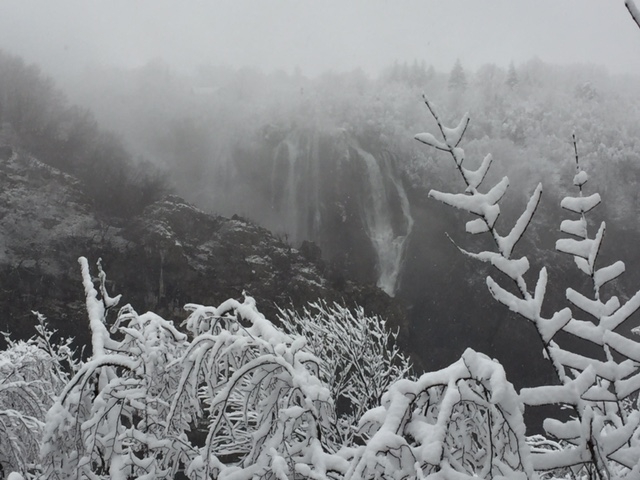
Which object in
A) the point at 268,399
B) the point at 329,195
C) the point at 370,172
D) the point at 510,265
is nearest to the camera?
the point at 510,265

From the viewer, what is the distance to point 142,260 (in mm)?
38531

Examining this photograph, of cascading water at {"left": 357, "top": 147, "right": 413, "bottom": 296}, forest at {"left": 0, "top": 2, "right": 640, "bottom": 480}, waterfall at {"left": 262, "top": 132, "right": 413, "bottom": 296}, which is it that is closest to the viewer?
forest at {"left": 0, "top": 2, "right": 640, "bottom": 480}

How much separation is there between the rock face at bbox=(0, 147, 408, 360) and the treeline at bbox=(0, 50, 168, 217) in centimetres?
236

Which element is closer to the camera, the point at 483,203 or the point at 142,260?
the point at 483,203

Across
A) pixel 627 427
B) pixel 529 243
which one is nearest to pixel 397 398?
pixel 627 427

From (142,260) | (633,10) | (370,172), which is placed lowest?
(142,260)

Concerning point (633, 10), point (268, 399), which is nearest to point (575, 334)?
point (633, 10)

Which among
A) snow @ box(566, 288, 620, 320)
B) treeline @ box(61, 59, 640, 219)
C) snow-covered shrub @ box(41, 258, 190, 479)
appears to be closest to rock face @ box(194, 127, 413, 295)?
treeline @ box(61, 59, 640, 219)

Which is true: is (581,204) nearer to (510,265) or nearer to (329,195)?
(510,265)

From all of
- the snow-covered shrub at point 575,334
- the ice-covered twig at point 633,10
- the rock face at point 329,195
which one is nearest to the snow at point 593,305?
the snow-covered shrub at point 575,334

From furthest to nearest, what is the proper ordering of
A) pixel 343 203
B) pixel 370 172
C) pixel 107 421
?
pixel 370 172
pixel 343 203
pixel 107 421

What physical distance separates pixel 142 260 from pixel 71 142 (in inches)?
657

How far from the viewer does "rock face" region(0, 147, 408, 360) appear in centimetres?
3528

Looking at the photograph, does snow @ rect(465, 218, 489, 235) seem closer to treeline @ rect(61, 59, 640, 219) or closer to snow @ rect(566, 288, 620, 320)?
snow @ rect(566, 288, 620, 320)
